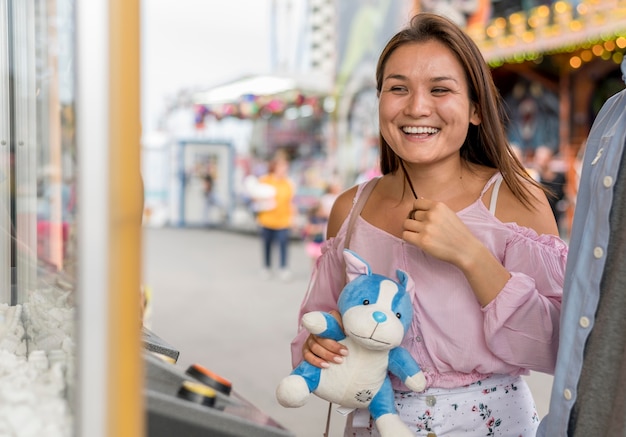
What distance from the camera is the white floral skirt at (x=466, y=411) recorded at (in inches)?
56.4

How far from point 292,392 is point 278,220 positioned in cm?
732

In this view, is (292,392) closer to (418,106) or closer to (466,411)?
(466,411)

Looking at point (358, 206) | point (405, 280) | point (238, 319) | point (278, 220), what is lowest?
point (238, 319)

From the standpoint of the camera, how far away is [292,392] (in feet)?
4.46

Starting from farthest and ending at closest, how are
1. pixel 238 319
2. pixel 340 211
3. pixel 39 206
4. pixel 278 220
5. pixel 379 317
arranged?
pixel 278 220, pixel 238 319, pixel 340 211, pixel 379 317, pixel 39 206

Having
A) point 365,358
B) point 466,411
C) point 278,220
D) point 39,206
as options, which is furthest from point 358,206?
point 278,220

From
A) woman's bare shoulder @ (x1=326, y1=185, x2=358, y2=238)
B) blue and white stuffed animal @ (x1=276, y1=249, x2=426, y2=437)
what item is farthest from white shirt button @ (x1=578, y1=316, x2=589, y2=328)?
woman's bare shoulder @ (x1=326, y1=185, x2=358, y2=238)

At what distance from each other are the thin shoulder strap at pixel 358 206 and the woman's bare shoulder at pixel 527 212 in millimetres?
302

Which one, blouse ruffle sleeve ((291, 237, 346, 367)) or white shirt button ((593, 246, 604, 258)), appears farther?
blouse ruffle sleeve ((291, 237, 346, 367))

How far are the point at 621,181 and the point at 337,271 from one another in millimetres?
700

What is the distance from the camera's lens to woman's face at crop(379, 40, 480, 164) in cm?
Result: 145

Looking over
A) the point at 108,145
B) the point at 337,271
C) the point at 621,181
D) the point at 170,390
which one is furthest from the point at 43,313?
the point at 621,181

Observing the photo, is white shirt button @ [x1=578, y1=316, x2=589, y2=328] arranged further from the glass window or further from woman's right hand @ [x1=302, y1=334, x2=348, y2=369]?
the glass window

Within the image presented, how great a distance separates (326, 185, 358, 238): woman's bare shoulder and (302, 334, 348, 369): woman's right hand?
1.17 feet
